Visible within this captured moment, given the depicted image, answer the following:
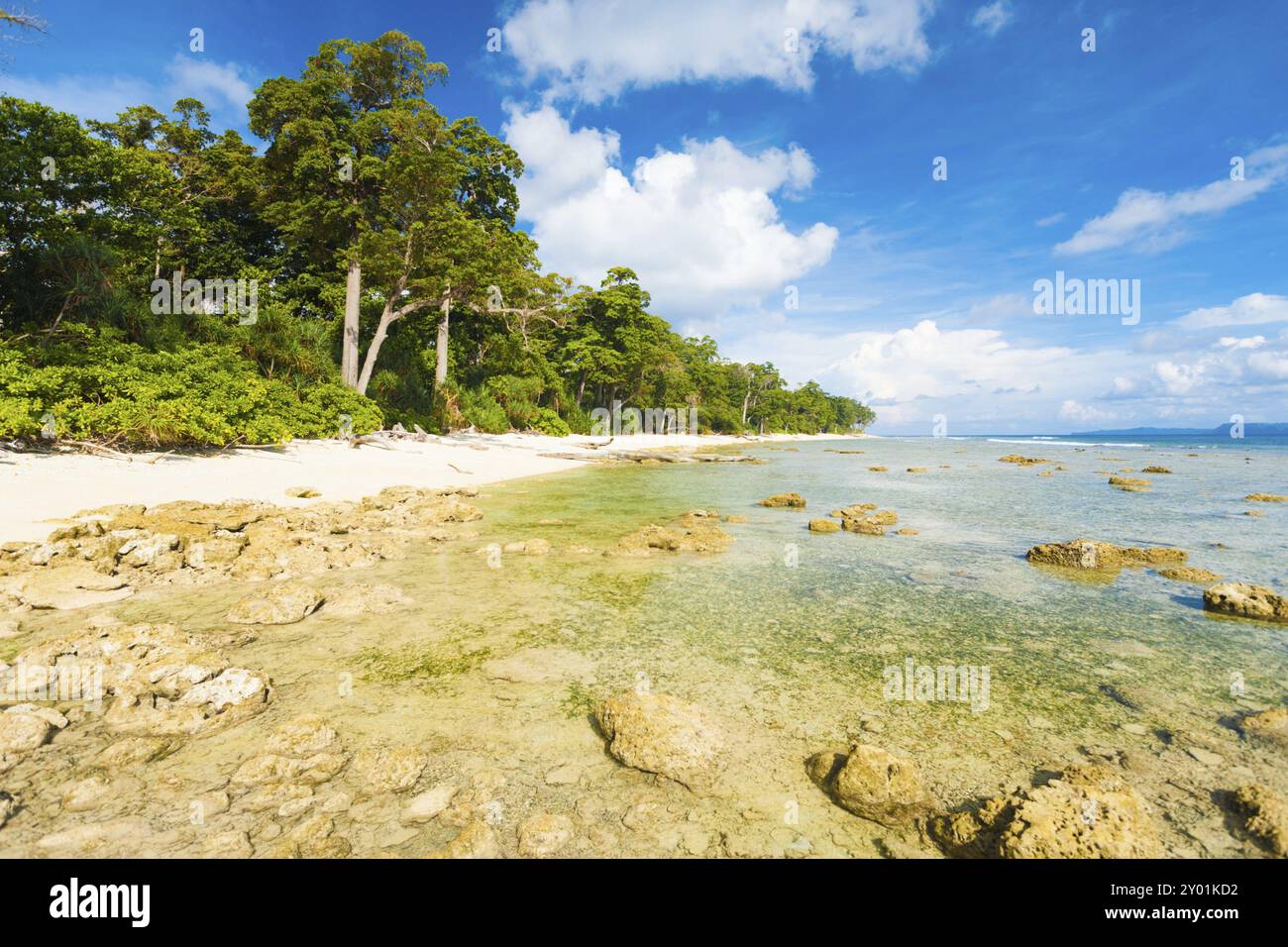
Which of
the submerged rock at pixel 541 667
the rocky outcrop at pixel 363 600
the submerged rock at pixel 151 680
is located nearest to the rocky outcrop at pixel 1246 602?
the submerged rock at pixel 541 667

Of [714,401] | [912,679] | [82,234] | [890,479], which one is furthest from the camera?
[714,401]

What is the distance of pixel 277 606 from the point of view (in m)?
6.34

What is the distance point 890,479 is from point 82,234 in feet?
111

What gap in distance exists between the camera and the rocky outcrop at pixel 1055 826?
288 cm

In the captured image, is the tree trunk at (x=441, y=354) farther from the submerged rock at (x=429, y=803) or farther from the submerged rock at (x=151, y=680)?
the submerged rock at (x=429, y=803)

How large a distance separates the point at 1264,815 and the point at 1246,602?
6109 mm

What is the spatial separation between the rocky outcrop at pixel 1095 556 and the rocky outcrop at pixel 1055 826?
833 cm

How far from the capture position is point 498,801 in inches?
130

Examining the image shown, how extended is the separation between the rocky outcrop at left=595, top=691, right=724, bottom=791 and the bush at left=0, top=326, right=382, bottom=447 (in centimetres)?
1532

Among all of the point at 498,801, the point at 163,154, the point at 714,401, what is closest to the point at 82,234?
the point at 163,154

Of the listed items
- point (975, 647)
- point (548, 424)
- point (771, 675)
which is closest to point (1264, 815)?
point (975, 647)

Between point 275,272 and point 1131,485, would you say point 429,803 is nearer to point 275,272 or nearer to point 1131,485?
point 1131,485
